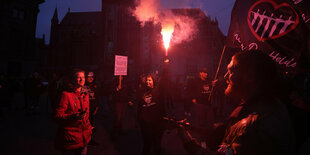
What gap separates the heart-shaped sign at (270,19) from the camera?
2080 millimetres

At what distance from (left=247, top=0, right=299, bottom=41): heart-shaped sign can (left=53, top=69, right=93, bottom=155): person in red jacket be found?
9.41 ft

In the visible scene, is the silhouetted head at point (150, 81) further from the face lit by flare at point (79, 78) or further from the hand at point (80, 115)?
the hand at point (80, 115)

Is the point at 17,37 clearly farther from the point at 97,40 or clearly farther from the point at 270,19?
the point at 270,19

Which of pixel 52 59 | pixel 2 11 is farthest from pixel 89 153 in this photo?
pixel 52 59

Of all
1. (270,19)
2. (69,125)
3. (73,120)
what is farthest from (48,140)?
(270,19)

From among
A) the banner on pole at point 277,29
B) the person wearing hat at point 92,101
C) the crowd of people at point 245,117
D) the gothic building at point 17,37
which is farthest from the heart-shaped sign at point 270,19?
the gothic building at point 17,37

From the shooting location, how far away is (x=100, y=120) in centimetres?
834

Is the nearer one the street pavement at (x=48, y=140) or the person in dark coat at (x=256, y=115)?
the person in dark coat at (x=256, y=115)

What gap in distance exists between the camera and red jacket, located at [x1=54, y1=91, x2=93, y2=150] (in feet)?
9.07

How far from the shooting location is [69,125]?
2.83 metres

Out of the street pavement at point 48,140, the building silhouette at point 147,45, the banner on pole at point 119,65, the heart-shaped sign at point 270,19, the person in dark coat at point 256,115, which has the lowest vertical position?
the street pavement at point 48,140

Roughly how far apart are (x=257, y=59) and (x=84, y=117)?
2668 mm

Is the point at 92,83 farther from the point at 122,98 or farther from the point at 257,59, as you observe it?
the point at 257,59

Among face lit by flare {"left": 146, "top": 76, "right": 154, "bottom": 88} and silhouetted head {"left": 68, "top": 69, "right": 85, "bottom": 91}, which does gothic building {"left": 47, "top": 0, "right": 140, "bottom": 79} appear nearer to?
face lit by flare {"left": 146, "top": 76, "right": 154, "bottom": 88}
